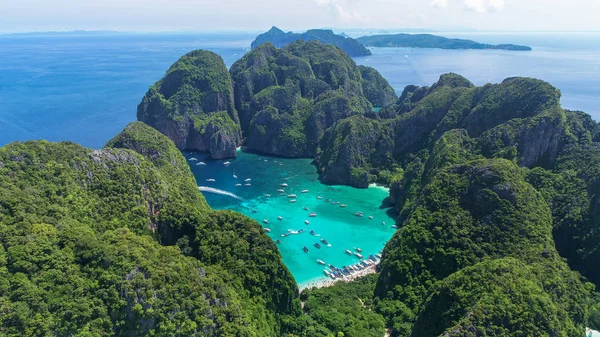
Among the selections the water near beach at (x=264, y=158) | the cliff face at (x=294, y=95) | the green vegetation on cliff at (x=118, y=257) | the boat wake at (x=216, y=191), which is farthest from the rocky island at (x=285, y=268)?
the cliff face at (x=294, y=95)

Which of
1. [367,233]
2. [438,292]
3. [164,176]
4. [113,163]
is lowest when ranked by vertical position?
[367,233]

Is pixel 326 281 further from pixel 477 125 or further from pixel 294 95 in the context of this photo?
pixel 294 95

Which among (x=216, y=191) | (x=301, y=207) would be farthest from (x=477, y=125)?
(x=216, y=191)

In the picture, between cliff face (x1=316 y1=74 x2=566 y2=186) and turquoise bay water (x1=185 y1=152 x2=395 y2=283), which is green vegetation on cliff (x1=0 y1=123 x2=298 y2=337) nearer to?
turquoise bay water (x1=185 y1=152 x2=395 y2=283)

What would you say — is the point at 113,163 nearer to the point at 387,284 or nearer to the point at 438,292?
the point at 387,284

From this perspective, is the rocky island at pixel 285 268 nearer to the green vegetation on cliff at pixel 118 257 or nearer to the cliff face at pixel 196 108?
the green vegetation on cliff at pixel 118 257

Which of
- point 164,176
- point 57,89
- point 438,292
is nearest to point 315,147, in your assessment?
point 164,176
